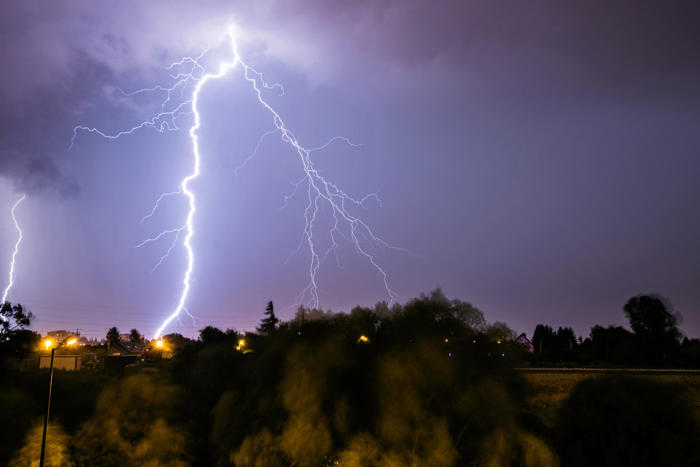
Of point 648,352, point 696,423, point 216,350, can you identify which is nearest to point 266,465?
point 696,423

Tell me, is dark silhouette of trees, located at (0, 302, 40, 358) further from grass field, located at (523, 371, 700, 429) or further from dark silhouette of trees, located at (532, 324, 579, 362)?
dark silhouette of trees, located at (532, 324, 579, 362)

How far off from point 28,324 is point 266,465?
74.7 feet

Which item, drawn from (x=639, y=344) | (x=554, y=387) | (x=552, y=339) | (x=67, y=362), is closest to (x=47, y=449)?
(x=67, y=362)

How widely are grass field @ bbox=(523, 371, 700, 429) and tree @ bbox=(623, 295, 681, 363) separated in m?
24.4

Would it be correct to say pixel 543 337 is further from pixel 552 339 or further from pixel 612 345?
pixel 612 345

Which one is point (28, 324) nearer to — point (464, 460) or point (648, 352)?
point (464, 460)

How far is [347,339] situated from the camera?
25.4 meters

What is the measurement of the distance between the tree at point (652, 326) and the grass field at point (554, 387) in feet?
80.1

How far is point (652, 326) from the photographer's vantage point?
1966 inches

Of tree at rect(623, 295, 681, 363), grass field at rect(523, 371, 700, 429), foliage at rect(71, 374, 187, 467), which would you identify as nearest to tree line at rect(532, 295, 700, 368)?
tree at rect(623, 295, 681, 363)

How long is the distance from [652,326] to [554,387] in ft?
118

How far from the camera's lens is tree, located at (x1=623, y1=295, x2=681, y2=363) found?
43.1 metres

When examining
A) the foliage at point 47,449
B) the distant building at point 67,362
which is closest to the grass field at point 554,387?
the foliage at point 47,449

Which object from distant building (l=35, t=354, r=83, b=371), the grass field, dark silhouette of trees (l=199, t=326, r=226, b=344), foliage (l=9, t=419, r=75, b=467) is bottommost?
foliage (l=9, t=419, r=75, b=467)
